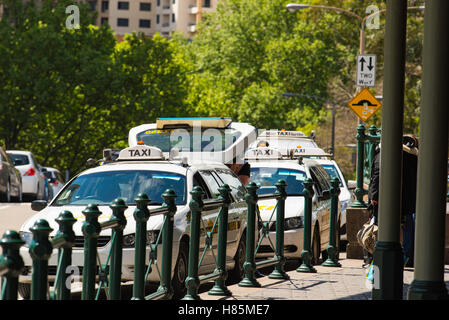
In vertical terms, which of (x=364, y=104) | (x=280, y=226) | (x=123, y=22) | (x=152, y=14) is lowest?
(x=280, y=226)

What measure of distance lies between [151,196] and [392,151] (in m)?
3.36

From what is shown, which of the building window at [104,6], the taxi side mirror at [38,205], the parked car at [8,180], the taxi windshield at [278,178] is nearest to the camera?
the taxi side mirror at [38,205]

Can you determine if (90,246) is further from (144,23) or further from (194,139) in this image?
(144,23)

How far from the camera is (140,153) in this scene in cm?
1155

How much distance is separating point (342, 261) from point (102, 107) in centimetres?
3811

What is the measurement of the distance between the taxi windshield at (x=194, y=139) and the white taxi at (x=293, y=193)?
2.06 metres

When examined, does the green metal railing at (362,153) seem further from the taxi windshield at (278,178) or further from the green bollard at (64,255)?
the green bollard at (64,255)

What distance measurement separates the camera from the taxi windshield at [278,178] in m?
14.4

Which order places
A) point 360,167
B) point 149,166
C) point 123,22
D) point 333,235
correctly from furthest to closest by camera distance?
point 123,22
point 360,167
point 333,235
point 149,166

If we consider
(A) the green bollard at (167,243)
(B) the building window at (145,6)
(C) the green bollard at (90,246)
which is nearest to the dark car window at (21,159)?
(A) the green bollard at (167,243)

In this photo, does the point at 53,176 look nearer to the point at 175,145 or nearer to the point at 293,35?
the point at 175,145

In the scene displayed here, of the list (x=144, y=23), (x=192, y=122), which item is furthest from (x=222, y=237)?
(x=144, y=23)

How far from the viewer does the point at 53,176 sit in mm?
34344

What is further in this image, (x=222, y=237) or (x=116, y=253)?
(x=222, y=237)
